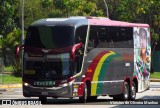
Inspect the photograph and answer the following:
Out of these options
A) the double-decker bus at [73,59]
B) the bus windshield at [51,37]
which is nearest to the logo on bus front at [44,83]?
the double-decker bus at [73,59]

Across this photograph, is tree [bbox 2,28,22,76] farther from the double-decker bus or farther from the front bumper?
the front bumper

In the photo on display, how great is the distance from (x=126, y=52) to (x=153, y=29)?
40.5m

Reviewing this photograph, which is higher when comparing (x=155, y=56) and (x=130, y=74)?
(x=130, y=74)

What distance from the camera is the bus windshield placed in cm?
2344

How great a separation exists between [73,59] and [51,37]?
4.18ft

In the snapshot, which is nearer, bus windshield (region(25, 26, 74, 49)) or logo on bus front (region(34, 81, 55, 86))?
logo on bus front (region(34, 81, 55, 86))

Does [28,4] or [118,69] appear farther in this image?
[28,4]

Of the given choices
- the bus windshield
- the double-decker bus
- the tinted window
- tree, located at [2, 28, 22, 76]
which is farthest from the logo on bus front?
tree, located at [2, 28, 22, 76]

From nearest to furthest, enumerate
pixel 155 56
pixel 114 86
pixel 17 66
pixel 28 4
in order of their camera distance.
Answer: pixel 114 86 → pixel 17 66 → pixel 155 56 → pixel 28 4

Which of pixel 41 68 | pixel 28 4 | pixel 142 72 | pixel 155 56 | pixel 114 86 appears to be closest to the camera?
pixel 41 68

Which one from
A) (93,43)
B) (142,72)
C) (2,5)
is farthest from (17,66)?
(93,43)

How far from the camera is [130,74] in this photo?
89.8 ft

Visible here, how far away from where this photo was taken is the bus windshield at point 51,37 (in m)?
23.4

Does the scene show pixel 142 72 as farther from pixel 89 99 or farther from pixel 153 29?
Answer: pixel 153 29
